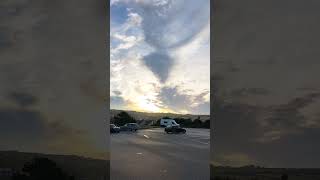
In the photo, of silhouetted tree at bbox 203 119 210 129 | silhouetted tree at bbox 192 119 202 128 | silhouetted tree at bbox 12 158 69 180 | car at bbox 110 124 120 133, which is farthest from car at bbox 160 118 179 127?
silhouetted tree at bbox 12 158 69 180

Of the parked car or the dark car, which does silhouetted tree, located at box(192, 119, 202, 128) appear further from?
the parked car

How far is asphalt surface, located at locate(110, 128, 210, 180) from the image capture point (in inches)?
262

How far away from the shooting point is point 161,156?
673cm

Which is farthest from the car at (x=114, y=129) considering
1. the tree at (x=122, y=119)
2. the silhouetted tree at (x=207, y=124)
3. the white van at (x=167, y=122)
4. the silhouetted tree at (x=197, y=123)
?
the silhouetted tree at (x=207, y=124)

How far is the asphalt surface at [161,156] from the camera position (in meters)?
6.66

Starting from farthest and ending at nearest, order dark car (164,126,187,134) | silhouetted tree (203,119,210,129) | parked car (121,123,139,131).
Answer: parked car (121,123,139,131), dark car (164,126,187,134), silhouetted tree (203,119,210,129)

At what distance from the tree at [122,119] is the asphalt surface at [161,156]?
0.53 feet

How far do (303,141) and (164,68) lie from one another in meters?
1.79

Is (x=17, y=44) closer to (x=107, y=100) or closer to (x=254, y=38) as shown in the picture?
(x=107, y=100)

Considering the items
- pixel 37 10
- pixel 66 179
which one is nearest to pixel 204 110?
pixel 66 179

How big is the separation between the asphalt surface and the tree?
0.53ft

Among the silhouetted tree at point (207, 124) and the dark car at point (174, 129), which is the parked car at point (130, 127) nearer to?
the dark car at point (174, 129)

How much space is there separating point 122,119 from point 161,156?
27.4 inches

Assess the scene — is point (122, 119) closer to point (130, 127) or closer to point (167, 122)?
point (130, 127)
